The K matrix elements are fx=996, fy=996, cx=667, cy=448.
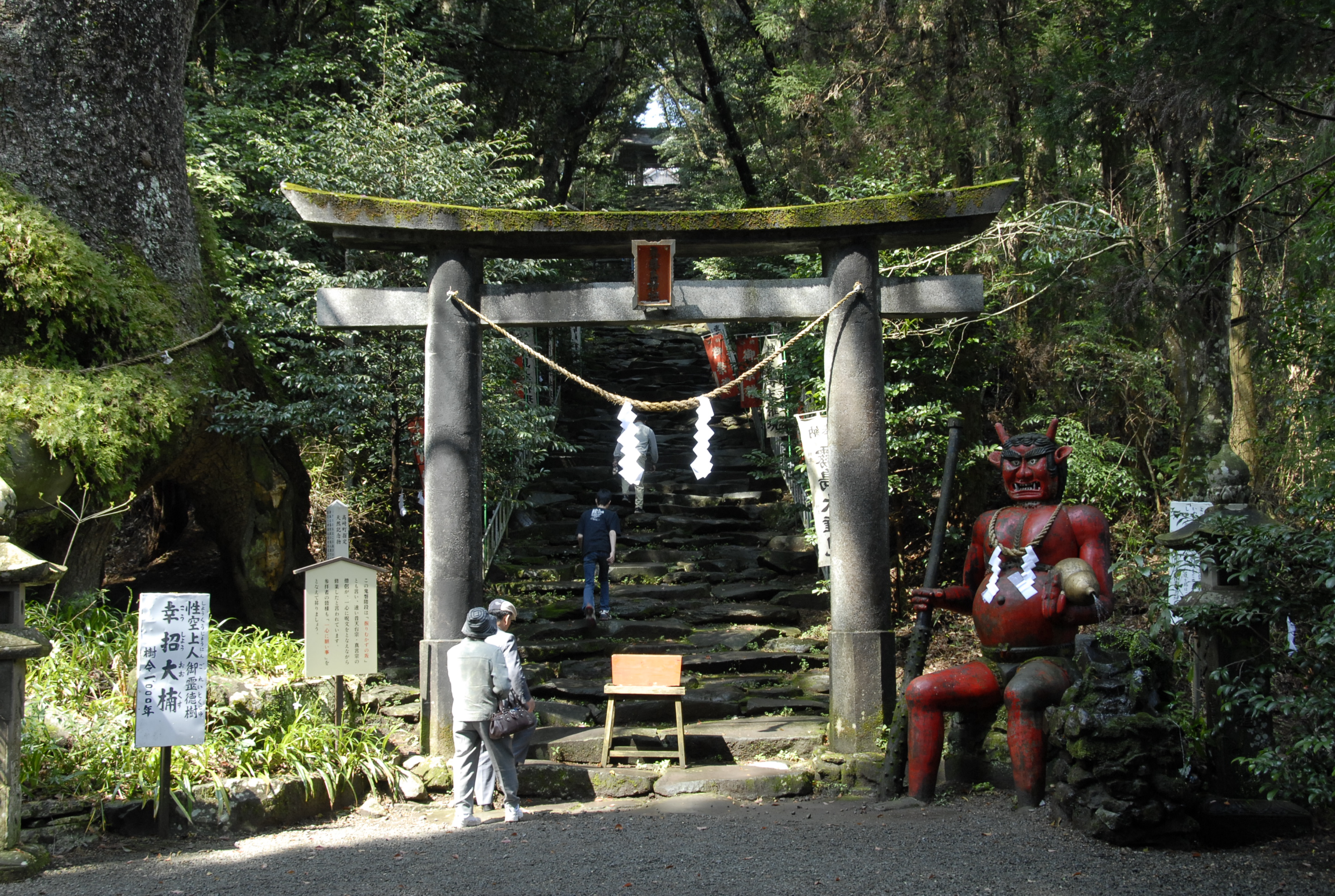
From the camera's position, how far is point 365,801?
22.8 feet

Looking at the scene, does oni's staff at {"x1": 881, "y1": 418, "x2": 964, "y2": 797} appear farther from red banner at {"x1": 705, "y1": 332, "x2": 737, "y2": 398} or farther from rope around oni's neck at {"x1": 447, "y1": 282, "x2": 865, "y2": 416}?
red banner at {"x1": 705, "y1": 332, "x2": 737, "y2": 398}

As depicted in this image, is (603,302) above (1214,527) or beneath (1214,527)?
above

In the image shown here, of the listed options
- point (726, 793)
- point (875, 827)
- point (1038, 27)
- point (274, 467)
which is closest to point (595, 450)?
point (274, 467)

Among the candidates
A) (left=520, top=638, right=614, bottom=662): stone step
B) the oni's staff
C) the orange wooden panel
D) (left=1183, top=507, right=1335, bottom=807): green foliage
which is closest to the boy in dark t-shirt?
(left=520, top=638, right=614, bottom=662): stone step

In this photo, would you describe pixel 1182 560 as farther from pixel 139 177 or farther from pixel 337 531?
pixel 139 177

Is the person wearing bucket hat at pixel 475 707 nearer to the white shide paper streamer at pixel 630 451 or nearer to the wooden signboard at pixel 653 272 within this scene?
the wooden signboard at pixel 653 272

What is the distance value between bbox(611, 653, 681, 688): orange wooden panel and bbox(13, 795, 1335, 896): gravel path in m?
1.17

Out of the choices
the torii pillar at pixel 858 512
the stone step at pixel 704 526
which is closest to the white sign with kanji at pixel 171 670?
the torii pillar at pixel 858 512

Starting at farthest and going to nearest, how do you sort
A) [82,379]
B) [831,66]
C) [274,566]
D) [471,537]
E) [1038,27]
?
1. [831,66]
2. [1038,27]
3. [274,566]
4. [82,379]
5. [471,537]

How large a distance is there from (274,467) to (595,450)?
6.54 metres

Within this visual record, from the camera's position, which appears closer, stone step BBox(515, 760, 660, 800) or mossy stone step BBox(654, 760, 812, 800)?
mossy stone step BBox(654, 760, 812, 800)

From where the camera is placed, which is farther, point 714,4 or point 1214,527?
point 714,4

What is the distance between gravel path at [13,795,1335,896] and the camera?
15.4 feet

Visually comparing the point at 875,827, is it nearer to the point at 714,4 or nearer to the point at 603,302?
the point at 603,302
